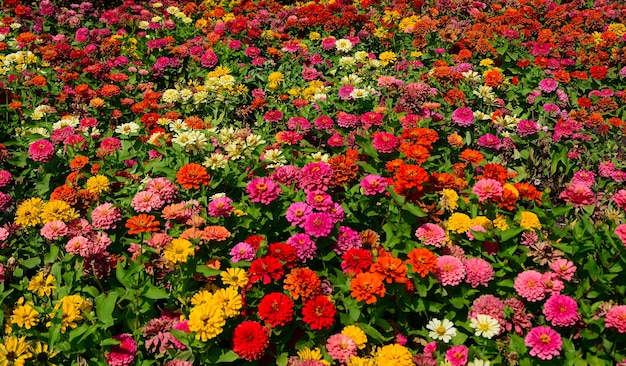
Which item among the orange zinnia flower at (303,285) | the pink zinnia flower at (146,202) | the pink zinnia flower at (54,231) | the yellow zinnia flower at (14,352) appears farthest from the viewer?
the pink zinnia flower at (146,202)

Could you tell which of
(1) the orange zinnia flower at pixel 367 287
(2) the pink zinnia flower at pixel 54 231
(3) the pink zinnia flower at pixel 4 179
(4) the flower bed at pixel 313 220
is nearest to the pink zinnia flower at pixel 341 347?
(4) the flower bed at pixel 313 220

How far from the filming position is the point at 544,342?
2.11 m

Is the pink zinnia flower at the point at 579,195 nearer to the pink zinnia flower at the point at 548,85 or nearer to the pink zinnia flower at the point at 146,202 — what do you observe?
the pink zinnia flower at the point at 548,85

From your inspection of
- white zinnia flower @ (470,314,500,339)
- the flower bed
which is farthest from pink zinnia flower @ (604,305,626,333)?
white zinnia flower @ (470,314,500,339)

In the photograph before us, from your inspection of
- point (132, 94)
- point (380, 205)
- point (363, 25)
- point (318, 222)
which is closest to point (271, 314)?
point (318, 222)

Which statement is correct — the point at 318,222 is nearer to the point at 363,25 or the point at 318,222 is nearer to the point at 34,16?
the point at 363,25

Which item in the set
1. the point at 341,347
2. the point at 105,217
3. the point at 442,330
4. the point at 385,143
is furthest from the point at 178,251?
the point at 385,143

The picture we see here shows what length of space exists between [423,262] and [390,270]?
0.55 feet

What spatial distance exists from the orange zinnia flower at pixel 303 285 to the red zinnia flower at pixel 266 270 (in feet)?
0.17

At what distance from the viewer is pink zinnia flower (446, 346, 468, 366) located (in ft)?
7.00

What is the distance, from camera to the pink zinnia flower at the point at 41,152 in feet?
9.90

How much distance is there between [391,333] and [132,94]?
10.3 ft

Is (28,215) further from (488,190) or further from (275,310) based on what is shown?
(488,190)

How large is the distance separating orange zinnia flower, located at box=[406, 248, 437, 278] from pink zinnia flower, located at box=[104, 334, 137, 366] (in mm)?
1229
